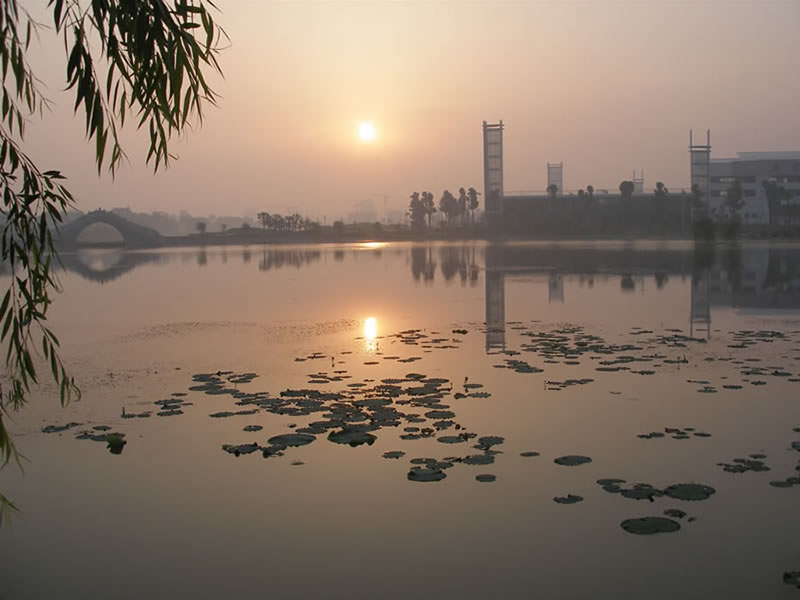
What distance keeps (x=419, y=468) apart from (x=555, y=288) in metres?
20.0

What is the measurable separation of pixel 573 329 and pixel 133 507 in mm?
11318

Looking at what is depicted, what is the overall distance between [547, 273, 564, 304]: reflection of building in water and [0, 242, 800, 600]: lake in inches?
268

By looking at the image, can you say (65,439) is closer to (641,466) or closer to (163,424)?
(163,424)

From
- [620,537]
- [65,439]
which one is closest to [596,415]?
[620,537]

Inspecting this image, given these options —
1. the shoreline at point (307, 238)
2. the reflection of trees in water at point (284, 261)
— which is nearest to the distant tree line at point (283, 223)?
the shoreline at point (307, 238)

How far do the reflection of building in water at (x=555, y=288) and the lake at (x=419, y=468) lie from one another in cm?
682

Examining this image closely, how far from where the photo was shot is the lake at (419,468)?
5.52 meters

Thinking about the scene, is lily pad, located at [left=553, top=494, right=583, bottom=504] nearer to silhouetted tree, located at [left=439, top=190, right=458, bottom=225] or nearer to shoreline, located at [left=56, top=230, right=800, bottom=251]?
shoreline, located at [left=56, top=230, right=800, bottom=251]

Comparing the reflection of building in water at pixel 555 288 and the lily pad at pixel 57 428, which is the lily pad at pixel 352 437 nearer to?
the lily pad at pixel 57 428

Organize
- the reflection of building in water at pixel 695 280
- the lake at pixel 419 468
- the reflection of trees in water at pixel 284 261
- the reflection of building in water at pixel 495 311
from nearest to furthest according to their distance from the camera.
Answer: the lake at pixel 419 468 < the reflection of building in water at pixel 495 311 < the reflection of building in water at pixel 695 280 < the reflection of trees in water at pixel 284 261

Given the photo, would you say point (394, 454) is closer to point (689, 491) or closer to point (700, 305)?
point (689, 491)

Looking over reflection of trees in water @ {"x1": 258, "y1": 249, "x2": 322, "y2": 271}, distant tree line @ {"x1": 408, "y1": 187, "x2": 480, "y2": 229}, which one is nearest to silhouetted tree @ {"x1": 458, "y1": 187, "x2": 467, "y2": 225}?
distant tree line @ {"x1": 408, "y1": 187, "x2": 480, "y2": 229}

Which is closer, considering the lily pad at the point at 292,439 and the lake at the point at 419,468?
the lake at the point at 419,468

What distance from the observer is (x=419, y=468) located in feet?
24.4
